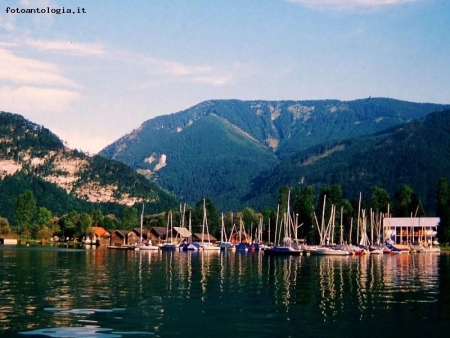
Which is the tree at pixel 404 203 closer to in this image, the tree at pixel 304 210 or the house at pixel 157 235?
the tree at pixel 304 210

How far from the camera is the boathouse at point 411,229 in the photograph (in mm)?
177000

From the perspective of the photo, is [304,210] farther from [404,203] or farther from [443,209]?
[443,209]

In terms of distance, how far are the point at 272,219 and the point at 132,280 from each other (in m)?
135

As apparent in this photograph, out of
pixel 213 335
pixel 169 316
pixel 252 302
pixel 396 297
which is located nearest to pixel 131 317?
pixel 169 316

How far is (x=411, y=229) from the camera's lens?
586 ft

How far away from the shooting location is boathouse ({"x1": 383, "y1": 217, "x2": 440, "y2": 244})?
17700 centimetres

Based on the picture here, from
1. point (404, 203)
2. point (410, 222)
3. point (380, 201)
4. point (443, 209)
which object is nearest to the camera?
point (443, 209)

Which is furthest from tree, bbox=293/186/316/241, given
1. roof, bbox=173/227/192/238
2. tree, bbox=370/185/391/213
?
roof, bbox=173/227/192/238

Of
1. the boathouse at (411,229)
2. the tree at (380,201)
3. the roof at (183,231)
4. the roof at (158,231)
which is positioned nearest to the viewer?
the roof at (183,231)

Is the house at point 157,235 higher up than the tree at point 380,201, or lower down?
lower down

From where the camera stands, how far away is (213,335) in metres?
29.0

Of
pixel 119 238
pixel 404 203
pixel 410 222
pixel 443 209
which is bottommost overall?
pixel 119 238

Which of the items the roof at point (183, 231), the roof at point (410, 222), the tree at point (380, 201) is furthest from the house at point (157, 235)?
the roof at point (410, 222)

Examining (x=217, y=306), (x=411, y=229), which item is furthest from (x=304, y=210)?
(x=217, y=306)
